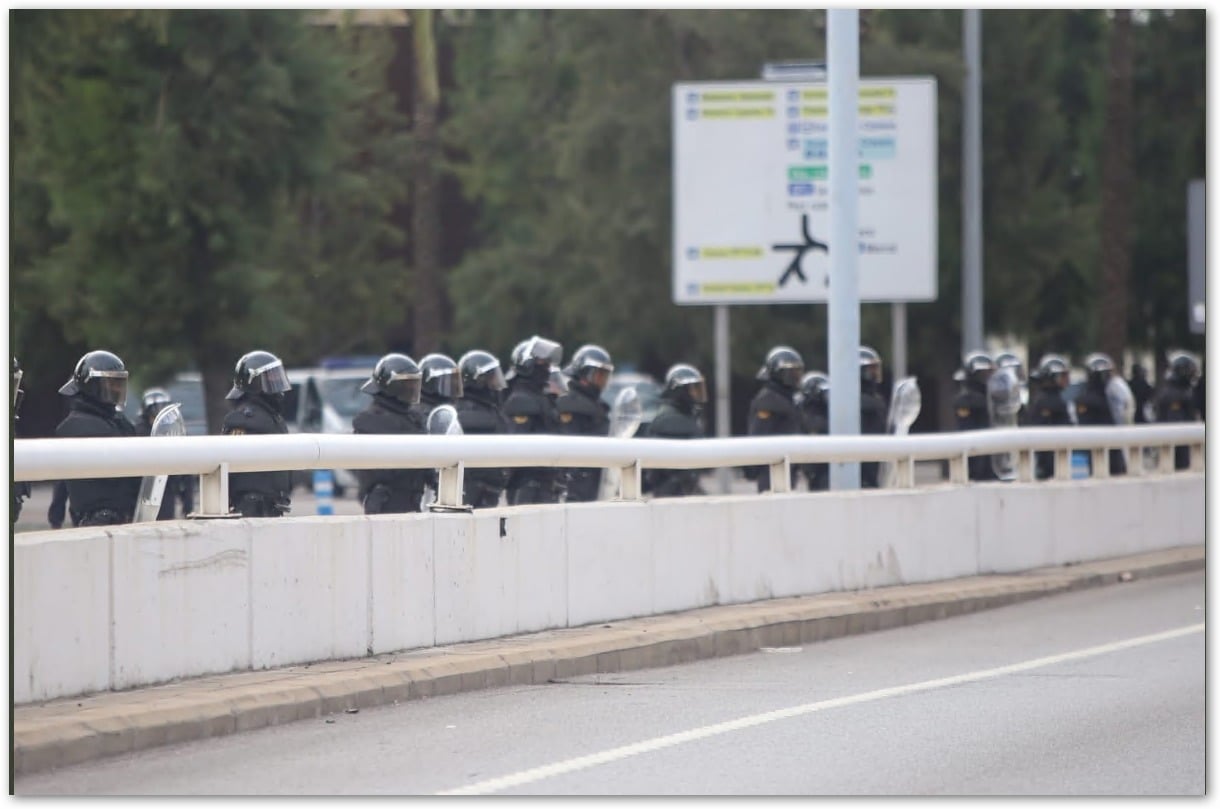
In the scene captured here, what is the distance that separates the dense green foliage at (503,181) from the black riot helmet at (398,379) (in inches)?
554

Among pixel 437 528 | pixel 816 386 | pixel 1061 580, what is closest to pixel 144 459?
pixel 437 528

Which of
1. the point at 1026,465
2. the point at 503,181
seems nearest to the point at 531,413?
the point at 1026,465

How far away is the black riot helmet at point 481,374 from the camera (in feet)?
57.4

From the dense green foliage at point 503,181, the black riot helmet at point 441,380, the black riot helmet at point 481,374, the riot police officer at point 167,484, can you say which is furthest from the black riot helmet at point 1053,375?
the dense green foliage at point 503,181

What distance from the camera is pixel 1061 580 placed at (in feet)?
58.4

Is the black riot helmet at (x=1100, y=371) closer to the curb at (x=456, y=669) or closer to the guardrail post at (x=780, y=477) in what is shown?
the curb at (x=456, y=669)

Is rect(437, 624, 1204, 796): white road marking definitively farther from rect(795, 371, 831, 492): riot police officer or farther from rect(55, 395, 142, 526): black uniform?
rect(795, 371, 831, 492): riot police officer

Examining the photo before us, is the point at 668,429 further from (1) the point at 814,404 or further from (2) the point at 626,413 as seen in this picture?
(1) the point at 814,404

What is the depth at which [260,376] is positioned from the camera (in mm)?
13945

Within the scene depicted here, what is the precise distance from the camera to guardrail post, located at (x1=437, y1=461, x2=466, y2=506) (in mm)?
12000

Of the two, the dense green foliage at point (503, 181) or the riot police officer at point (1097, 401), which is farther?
the dense green foliage at point (503, 181)

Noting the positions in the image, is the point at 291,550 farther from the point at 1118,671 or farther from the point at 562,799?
the point at 1118,671

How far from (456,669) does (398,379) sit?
418 centimetres

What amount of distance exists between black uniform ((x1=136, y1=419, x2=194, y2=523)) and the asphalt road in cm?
219
